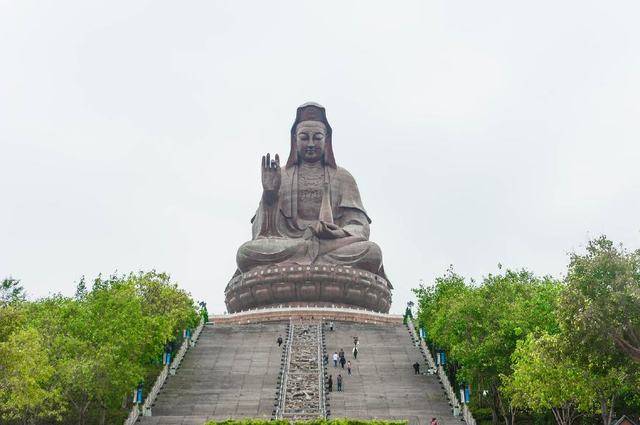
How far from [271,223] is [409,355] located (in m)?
14.5

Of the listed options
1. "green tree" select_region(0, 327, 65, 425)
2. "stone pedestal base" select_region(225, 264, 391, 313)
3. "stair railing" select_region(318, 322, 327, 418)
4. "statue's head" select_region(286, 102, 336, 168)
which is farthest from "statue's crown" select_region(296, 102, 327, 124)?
"green tree" select_region(0, 327, 65, 425)

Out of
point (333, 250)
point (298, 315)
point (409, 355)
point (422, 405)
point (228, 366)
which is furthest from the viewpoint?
point (333, 250)

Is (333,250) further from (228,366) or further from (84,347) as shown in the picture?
(84,347)

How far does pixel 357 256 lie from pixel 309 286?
9.74 ft

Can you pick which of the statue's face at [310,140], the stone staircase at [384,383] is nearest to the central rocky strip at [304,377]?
the stone staircase at [384,383]

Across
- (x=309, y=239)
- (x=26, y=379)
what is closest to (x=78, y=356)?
(x=26, y=379)

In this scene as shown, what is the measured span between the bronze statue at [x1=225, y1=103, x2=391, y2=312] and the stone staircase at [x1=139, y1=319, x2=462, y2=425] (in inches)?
216

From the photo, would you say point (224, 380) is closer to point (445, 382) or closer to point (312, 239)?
point (445, 382)

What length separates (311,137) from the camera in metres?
44.0

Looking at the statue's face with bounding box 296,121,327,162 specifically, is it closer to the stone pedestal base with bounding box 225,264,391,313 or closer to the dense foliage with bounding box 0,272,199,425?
the stone pedestal base with bounding box 225,264,391,313

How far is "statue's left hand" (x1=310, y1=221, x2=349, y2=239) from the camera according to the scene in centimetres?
4028

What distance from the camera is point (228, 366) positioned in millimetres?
27688

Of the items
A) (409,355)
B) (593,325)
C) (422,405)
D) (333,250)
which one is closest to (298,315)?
(333,250)

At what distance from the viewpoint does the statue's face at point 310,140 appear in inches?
1735
